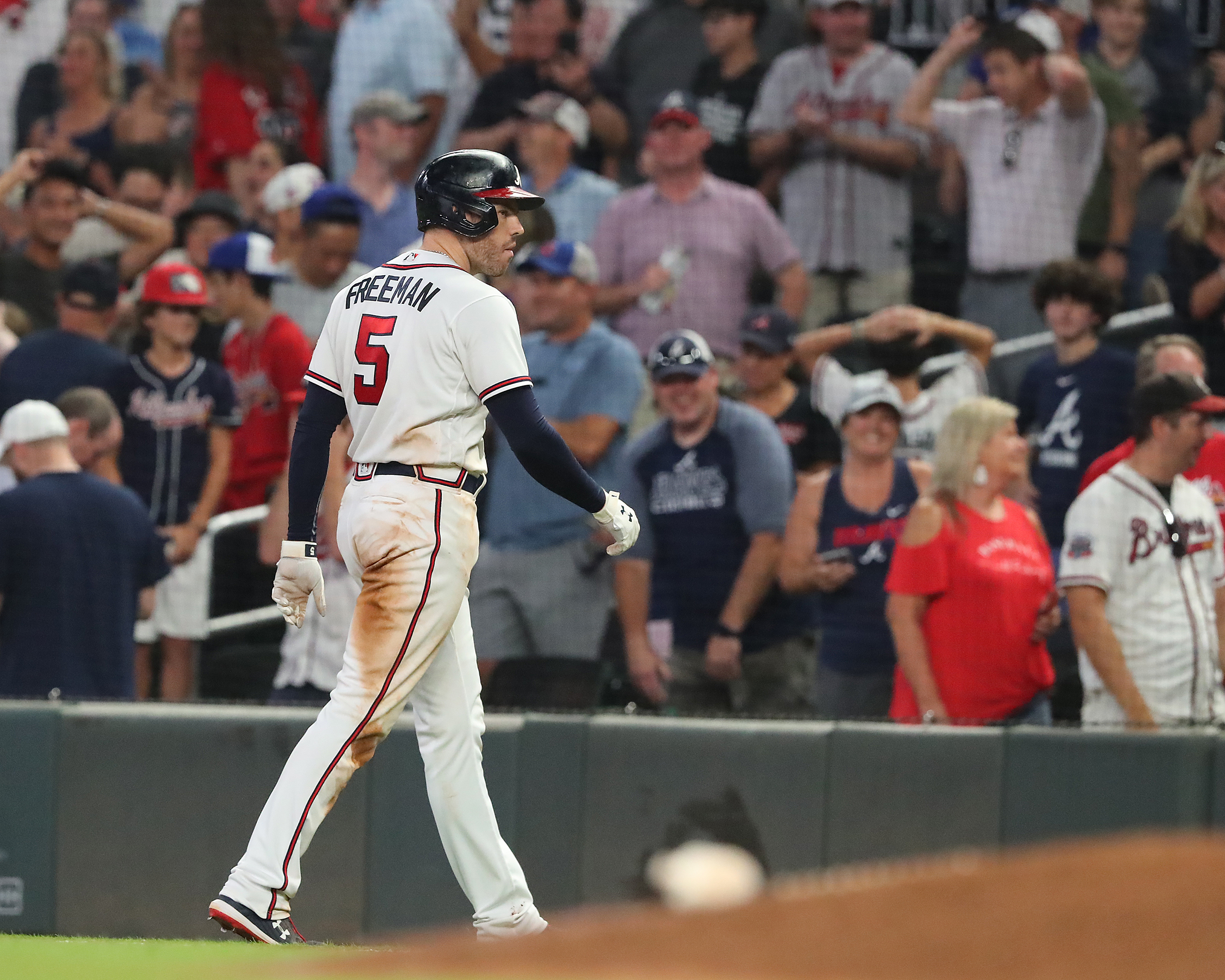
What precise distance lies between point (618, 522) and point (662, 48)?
5471 millimetres

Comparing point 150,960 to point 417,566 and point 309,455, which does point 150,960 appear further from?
point 309,455

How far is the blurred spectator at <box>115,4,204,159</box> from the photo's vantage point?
991cm

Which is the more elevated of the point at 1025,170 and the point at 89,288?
the point at 1025,170

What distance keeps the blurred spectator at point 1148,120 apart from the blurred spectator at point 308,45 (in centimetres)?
408

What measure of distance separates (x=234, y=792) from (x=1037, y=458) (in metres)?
3.55

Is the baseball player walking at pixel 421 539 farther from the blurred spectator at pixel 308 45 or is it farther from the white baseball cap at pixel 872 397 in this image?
the blurred spectator at pixel 308 45

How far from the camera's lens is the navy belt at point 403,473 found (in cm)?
451

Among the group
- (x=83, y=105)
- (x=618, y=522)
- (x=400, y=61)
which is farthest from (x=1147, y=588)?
(x=83, y=105)

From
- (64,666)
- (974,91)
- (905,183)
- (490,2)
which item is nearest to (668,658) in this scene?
(64,666)

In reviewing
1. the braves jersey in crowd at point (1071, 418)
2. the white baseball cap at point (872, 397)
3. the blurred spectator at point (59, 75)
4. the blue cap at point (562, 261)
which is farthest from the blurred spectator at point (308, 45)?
the braves jersey in crowd at point (1071, 418)

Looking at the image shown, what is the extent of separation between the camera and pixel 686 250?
833 centimetres

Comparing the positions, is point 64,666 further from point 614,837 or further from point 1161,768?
point 1161,768

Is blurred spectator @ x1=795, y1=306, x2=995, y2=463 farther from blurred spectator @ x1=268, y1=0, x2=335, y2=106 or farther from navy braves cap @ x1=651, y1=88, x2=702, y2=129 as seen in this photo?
blurred spectator @ x1=268, y1=0, x2=335, y2=106

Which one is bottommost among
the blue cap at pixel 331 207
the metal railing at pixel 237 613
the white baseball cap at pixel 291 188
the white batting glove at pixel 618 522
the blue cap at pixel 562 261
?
the metal railing at pixel 237 613
